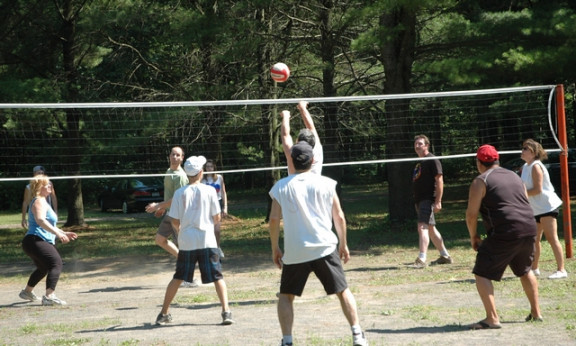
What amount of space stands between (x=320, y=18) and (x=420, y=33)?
97.6 inches

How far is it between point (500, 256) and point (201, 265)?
298 cm

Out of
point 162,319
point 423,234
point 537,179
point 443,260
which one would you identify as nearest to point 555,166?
point 443,260

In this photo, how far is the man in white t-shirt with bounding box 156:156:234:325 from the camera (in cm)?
764

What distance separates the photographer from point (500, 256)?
6871 millimetres

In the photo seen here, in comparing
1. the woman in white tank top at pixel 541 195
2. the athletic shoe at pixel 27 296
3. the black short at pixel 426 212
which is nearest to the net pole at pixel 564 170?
the woman in white tank top at pixel 541 195

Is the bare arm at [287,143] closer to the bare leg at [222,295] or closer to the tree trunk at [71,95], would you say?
the bare leg at [222,295]

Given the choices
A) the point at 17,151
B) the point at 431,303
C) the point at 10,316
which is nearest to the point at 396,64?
the point at 431,303

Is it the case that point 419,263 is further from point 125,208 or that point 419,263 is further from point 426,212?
point 125,208

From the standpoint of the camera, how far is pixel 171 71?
835 inches

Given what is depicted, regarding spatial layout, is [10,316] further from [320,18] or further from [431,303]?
[320,18]

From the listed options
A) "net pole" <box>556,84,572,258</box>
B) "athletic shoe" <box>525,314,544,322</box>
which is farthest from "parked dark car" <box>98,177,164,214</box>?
"athletic shoe" <box>525,314,544,322</box>

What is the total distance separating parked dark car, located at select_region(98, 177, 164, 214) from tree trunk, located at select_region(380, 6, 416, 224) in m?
13.9

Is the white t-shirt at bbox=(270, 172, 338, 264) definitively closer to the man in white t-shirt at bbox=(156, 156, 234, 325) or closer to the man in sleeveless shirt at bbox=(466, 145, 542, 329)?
the man in sleeveless shirt at bbox=(466, 145, 542, 329)

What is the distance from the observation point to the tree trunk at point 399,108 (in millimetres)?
15656
